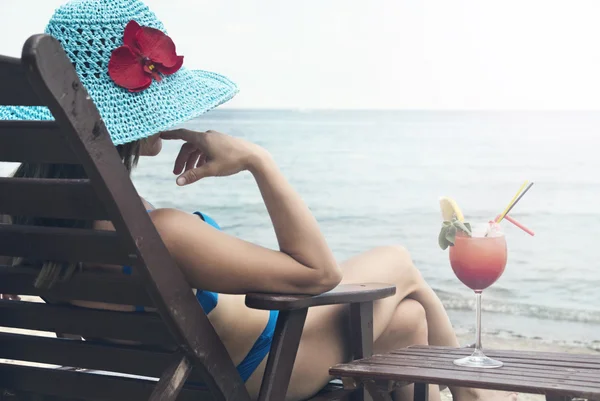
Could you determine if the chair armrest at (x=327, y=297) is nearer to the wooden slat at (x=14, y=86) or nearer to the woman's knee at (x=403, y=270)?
the woman's knee at (x=403, y=270)

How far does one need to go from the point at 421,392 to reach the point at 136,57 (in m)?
1.02

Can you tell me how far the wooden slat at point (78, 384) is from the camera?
5.74 feet

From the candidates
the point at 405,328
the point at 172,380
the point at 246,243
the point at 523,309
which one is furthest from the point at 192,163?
the point at 523,309

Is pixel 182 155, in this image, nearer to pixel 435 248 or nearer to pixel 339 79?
pixel 435 248

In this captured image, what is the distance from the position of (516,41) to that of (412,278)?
23758mm

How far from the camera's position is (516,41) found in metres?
24.6

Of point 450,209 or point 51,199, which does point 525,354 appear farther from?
point 51,199

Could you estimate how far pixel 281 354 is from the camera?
164 cm

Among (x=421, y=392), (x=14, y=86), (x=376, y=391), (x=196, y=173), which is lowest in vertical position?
(x=421, y=392)

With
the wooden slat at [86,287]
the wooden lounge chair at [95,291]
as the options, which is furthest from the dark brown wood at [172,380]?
the wooden slat at [86,287]

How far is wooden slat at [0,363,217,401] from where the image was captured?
5.74 ft

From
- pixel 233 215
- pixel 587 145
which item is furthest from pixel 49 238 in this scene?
pixel 587 145

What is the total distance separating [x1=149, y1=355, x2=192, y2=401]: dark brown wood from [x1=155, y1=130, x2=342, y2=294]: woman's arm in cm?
15

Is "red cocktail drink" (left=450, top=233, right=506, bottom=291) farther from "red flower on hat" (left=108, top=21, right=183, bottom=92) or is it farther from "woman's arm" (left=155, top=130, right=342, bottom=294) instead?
"red flower on hat" (left=108, top=21, right=183, bottom=92)
